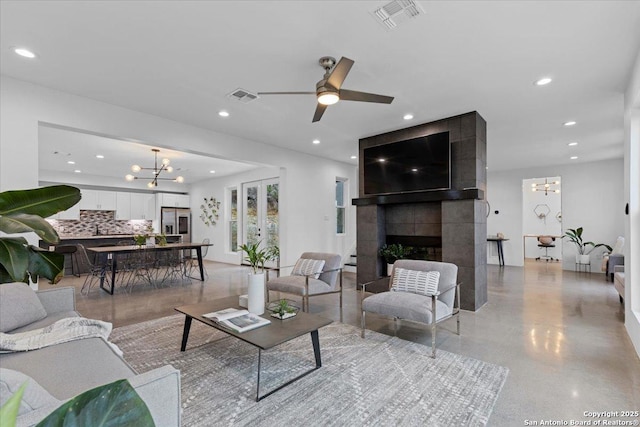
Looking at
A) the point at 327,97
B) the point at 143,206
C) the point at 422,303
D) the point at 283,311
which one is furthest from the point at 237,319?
the point at 143,206

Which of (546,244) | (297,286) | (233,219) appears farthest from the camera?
(546,244)

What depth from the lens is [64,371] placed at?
1.68m

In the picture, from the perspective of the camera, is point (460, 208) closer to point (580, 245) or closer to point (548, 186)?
point (580, 245)

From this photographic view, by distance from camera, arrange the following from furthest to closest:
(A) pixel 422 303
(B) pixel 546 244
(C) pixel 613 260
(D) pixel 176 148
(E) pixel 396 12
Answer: (B) pixel 546 244
(C) pixel 613 260
(D) pixel 176 148
(A) pixel 422 303
(E) pixel 396 12

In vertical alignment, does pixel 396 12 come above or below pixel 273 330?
above

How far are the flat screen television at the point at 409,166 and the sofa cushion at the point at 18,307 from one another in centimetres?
460

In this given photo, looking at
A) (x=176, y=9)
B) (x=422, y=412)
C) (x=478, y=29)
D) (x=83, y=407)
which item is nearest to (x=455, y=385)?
(x=422, y=412)

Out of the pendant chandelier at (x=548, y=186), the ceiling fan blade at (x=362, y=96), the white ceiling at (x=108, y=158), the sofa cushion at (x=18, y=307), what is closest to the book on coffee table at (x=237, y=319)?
the sofa cushion at (x=18, y=307)

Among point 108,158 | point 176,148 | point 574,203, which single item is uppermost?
point 108,158

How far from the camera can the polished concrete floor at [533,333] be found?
2.19m

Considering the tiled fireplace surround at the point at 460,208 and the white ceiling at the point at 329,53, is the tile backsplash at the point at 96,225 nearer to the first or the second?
the white ceiling at the point at 329,53

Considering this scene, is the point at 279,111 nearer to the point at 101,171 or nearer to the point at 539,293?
the point at 539,293

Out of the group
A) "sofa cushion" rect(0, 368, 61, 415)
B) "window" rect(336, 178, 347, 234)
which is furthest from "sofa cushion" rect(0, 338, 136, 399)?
"window" rect(336, 178, 347, 234)

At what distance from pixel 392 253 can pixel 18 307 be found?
4.69 m
